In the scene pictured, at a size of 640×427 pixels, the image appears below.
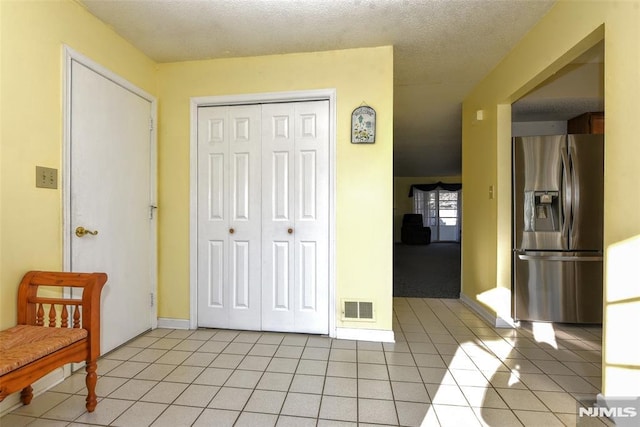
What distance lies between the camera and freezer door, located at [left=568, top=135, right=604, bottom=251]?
9.20 ft

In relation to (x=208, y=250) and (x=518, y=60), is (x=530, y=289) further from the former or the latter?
(x=208, y=250)

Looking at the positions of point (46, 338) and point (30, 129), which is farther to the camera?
point (30, 129)

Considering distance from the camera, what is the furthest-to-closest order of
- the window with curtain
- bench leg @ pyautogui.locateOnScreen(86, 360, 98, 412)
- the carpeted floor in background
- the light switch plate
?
the window with curtain
the carpeted floor in background
the light switch plate
bench leg @ pyautogui.locateOnScreen(86, 360, 98, 412)

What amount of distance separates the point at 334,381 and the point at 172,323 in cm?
175

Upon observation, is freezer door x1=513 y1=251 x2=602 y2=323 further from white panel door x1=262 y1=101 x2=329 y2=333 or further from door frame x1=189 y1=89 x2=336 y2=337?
white panel door x1=262 y1=101 x2=329 y2=333

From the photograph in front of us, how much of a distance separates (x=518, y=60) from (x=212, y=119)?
2.76 meters

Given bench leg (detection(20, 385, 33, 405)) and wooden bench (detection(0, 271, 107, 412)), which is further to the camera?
bench leg (detection(20, 385, 33, 405))

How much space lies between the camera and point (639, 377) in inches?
57.2

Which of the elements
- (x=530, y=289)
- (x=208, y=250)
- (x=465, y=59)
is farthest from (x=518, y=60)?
(x=208, y=250)

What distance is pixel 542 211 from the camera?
2861 millimetres

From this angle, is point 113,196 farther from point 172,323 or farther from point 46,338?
point 172,323

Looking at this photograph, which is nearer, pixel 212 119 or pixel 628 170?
pixel 628 170

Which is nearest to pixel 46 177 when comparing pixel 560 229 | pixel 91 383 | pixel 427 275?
pixel 91 383

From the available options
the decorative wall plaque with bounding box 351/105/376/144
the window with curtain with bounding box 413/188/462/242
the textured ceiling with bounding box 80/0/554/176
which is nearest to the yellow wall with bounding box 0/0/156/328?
the textured ceiling with bounding box 80/0/554/176
